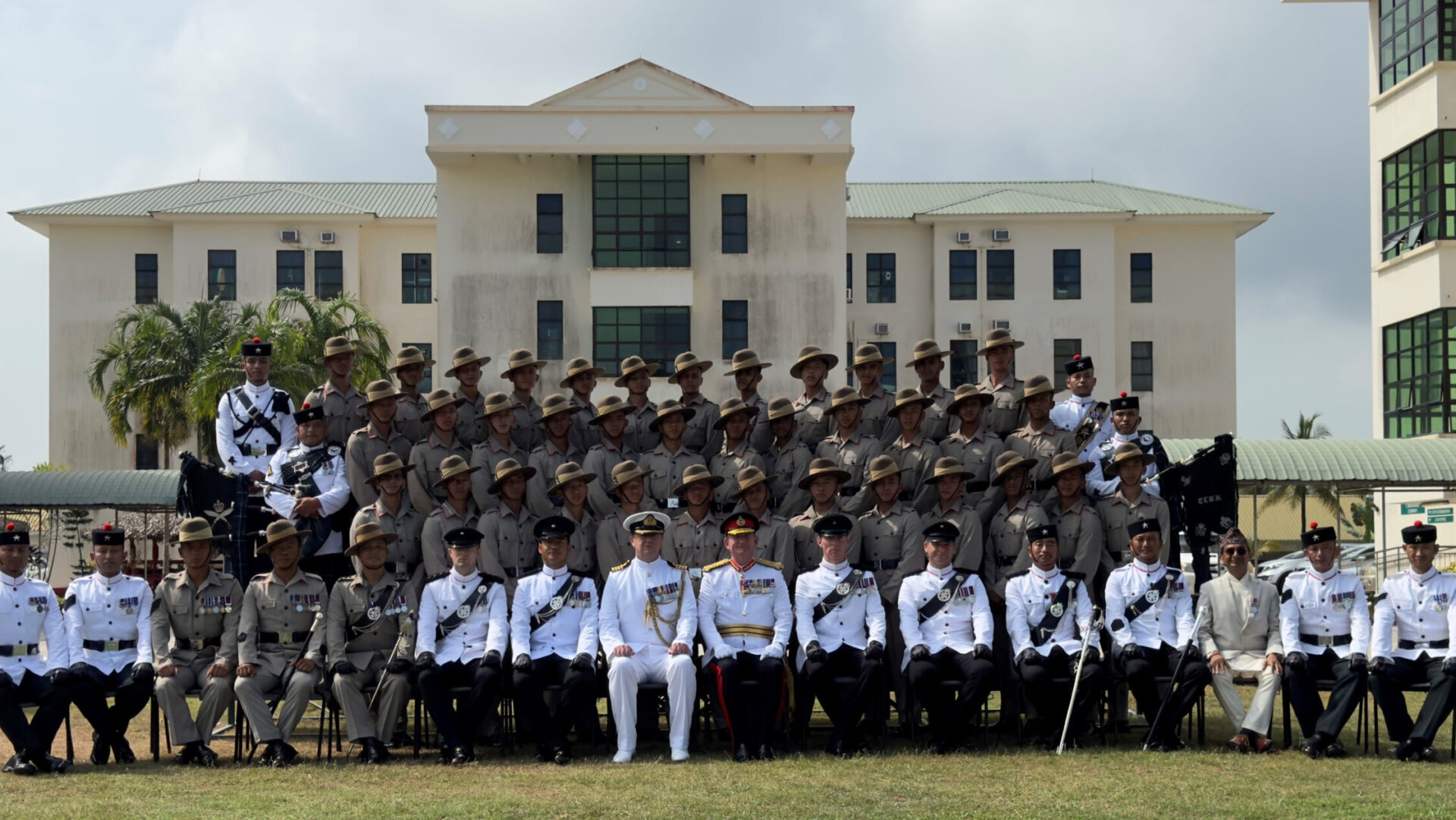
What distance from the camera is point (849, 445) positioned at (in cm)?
1084

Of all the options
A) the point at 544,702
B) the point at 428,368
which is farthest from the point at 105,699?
the point at 428,368

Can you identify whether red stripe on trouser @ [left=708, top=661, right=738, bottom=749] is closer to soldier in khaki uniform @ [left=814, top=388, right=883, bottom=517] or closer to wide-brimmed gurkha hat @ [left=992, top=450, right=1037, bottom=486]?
soldier in khaki uniform @ [left=814, top=388, right=883, bottom=517]

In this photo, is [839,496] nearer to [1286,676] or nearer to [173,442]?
[1286,676]

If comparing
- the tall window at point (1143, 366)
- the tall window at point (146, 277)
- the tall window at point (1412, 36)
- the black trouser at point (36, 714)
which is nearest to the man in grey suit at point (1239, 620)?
the black trouser at point (36, 714)

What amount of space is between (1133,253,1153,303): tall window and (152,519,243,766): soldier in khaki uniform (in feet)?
131

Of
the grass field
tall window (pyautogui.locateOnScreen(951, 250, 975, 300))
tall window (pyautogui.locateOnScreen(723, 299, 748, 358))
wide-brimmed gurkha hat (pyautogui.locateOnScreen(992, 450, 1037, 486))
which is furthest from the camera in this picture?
tall window (pyautogui.locateOnScreen(951, 250, 975, 300))

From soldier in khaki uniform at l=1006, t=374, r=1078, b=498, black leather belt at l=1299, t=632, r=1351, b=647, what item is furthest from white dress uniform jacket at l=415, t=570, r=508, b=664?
black leather belt at l=1299, t=632, r=1351, b=647

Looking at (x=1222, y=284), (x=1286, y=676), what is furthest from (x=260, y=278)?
(x=1286, y=676)

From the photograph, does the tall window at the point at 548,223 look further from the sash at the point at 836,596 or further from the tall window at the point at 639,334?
A: the sash at the point at 836,596

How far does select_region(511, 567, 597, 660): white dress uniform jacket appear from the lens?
947cm

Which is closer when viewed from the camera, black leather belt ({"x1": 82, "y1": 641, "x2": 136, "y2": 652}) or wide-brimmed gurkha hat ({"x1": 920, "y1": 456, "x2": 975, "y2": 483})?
black leather belt ({"x1": 82, "y1": 641, "x2": 136, "y2": 652})

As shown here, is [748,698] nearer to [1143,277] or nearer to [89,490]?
[89,490]

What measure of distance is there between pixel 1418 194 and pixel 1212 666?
75.3 ft

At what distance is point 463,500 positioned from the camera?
10.1 meters
